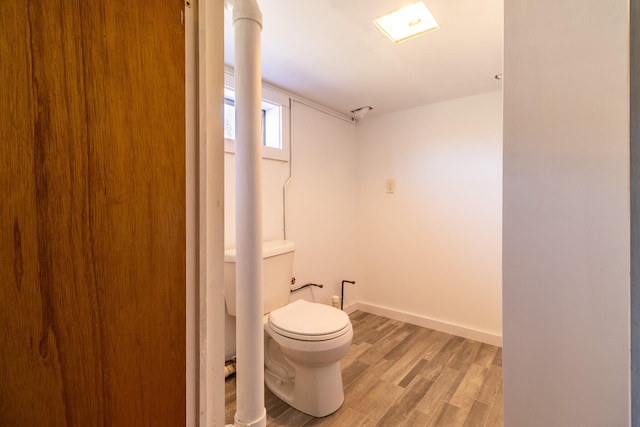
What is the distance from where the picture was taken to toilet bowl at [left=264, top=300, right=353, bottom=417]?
58.1 inches

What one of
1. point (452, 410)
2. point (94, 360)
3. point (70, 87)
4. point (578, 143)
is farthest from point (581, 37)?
point (452, 410)

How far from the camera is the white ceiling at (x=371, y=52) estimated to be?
4.21ft

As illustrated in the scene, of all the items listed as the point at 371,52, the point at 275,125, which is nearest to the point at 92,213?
the point at 371,52

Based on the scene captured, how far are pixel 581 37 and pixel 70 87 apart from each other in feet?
3.36

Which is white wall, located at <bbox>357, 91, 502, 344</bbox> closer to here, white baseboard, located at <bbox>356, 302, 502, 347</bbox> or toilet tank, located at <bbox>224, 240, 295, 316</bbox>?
white baseboard, located at <bbox>356, 302, 502, 347</bbox>

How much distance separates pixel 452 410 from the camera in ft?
5.09

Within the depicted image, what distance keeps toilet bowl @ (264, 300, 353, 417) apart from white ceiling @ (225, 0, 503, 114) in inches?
60.4

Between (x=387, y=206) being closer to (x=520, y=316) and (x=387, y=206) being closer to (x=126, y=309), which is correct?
(x=520, y=316)

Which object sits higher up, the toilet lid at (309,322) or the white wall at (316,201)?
the white wall at (316,201)

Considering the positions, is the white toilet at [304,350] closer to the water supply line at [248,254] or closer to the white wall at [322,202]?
the water supply line at [248,254]

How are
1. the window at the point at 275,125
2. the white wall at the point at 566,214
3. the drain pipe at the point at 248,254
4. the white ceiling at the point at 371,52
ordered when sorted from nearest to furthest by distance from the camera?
the white wall at the point at 566,214, the drain pipe at the point at 248,254, the white ceiling at the point at 371,52, the window at the point at 275,125

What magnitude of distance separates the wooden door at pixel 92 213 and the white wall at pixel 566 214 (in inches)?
31.6

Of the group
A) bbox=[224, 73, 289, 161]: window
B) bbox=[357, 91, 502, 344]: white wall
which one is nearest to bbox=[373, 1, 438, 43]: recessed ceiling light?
bbox=[224, 73, 289, 161]: window

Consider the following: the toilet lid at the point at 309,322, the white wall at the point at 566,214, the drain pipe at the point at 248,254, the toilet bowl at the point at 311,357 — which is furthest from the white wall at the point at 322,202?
the white wall at the point at 566,214
